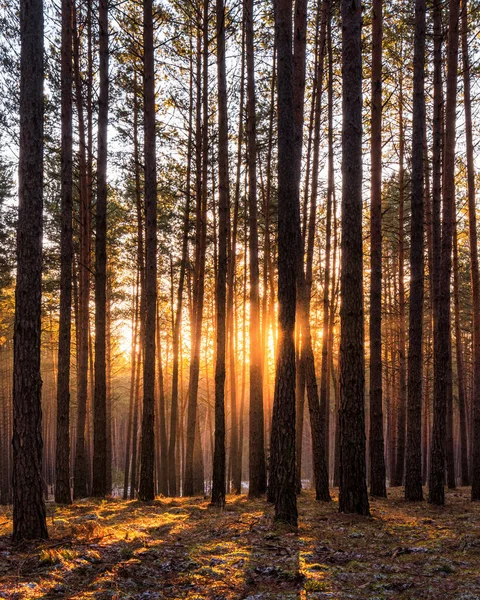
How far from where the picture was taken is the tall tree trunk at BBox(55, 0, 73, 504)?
1008 centimetres

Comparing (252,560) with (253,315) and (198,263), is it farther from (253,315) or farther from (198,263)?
(198,263)

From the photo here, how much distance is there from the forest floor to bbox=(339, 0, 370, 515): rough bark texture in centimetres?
63

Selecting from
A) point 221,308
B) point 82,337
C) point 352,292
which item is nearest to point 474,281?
point 352,292

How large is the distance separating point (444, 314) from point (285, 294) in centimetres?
450

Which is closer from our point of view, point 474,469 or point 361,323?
point 361,323

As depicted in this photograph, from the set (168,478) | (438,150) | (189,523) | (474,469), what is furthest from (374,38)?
(168,478)

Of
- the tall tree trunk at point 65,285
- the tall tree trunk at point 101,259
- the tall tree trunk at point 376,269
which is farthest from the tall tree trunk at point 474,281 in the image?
the tall tree trunk at point 65,285

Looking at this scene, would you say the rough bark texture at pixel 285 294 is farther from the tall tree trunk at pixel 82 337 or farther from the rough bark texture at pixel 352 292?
the tall tree trunk at pixel 82 337

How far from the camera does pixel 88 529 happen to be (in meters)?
6.10

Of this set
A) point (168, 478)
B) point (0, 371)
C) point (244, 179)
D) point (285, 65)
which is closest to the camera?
point (285, 65)

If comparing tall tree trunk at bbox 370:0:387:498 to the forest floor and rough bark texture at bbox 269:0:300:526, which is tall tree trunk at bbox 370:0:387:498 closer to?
the forest floor

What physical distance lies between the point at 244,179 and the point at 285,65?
10687mm

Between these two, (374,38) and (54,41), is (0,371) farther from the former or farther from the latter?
(374,38)

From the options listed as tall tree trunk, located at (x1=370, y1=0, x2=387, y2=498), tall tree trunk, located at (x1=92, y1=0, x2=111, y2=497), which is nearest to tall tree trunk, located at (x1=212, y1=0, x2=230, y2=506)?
tall tree trunk, located at (x1=92, y1=0, x2=111, y2=497)
